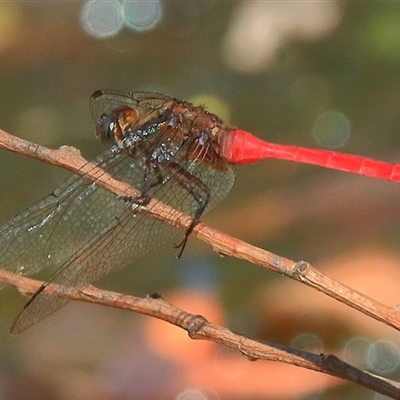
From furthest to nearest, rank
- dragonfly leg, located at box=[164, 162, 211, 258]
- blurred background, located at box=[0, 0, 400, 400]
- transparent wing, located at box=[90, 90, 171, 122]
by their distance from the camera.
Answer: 1. blurred background, located at box=[0, 0, 400, 400]
2. transparent wing, located at box=[90, 90, 171, 122]
3. dragonfly leg, located at box=[164, 162, 211, 258]

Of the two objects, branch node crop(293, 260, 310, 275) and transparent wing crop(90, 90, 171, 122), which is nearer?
branch node crop(293, 260, 310, 275)

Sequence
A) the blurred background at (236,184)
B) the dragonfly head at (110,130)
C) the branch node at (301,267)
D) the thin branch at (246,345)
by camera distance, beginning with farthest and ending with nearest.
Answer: the blurred background at (236,184) < the dragonfly head at (110,130) < the thin branch at (246,345) < the branch node at (301,267)

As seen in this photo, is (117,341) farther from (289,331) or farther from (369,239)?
(369,239)

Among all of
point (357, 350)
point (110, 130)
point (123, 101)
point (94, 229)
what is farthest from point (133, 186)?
point (357, 350)

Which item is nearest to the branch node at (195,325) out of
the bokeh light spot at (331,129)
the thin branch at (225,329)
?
the thin branch at (225,329)

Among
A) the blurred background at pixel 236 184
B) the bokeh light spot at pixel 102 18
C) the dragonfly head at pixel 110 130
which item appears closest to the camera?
the dragonfly head at pixel 110 130

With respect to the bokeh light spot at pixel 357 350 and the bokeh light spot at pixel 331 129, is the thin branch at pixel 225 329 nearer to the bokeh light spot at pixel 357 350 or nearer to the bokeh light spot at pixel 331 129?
the bokeh light spot at pixel 357 350

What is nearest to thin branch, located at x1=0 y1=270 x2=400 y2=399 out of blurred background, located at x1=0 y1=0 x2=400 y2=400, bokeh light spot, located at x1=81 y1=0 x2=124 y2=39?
blurred background, located at x1=0 y1=0 x2=400 y2=400

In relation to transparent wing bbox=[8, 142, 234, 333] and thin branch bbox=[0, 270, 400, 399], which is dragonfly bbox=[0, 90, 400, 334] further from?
thin branch bbox=[0, 270, 400, 399]
